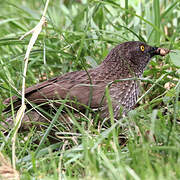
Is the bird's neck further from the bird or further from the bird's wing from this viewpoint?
the bird's wing

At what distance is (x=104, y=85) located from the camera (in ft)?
15.1

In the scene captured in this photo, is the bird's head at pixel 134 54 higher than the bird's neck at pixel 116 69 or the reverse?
higher

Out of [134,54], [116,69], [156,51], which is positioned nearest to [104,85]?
[116,69]

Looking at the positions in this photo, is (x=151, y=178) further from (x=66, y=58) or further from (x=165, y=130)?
(x=66, y=58)

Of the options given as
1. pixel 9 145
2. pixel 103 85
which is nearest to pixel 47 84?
pixel 103 85

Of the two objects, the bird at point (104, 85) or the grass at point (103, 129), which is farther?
the bird at point (104, 85)

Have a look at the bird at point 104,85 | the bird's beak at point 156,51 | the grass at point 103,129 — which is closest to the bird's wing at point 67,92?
the bird at point 104,85

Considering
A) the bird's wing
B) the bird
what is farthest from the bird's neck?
the bird's wing

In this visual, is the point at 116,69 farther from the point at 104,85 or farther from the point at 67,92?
the point at 67,92

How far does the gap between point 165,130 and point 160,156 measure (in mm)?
268

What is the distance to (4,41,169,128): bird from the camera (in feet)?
14.5

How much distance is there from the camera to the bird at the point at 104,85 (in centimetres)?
441

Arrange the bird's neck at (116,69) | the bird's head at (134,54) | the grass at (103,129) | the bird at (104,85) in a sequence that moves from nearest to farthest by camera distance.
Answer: the grass at (103,129)
the bird at (104,85)
the bird's neck at (116,69)
the bird's head at (134,54)

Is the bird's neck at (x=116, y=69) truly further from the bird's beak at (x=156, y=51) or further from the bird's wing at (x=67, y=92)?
the bird's beak at (x=156, y=51)
